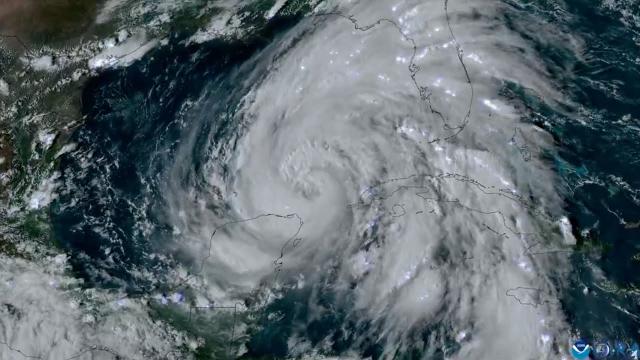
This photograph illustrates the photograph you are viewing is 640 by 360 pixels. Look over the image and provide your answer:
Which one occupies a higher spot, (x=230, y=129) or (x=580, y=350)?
(x=230, y=129)

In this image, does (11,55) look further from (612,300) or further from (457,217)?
(612,300)

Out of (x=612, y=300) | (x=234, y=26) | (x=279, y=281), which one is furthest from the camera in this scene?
(x=234, y=26)

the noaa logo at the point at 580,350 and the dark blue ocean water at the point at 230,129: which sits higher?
the dark blue ocean water at the point at 230,129

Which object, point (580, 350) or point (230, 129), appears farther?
point (230, 129)

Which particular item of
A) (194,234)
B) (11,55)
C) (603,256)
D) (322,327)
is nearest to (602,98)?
(603,256)
